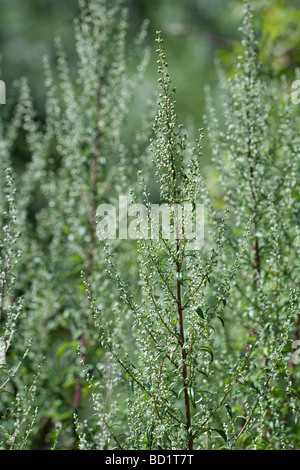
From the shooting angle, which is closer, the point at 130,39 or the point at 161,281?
the point at 161,281

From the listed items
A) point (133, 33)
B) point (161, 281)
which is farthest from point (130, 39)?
point (161, 281)

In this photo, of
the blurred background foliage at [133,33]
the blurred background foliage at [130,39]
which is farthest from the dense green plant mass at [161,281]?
the blurred background foliage at [133,33]

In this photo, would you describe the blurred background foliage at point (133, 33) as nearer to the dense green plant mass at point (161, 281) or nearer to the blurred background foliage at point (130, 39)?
the blurred background foliage at point (130, 39)

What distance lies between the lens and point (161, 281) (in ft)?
7.19

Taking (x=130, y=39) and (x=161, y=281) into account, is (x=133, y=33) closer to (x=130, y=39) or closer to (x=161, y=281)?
(x=130, y=39)

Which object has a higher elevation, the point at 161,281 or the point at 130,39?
the point at 130,39

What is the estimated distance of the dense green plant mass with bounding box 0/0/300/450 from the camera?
217 cm

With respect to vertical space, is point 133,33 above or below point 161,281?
above

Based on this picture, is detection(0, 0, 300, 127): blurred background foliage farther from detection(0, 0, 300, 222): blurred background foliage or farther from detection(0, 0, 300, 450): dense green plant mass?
detection(0, 0, 300, 450): dense green plant mass

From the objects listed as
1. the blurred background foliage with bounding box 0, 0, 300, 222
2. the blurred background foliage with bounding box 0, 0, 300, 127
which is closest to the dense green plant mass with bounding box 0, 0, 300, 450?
the blurred background foliage with bounding box 0, 0, 300, 222

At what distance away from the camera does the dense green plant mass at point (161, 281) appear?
217 centimetres
